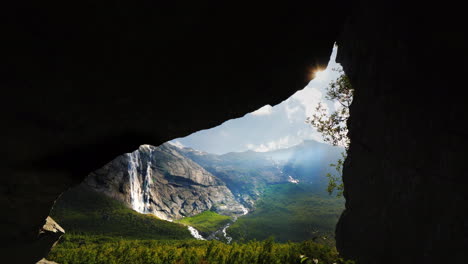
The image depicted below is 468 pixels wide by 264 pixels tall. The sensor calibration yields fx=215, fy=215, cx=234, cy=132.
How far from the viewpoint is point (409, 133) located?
9953 mm

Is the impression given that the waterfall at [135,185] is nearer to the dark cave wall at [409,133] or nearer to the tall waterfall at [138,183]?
the tall waterfall at [138,183]

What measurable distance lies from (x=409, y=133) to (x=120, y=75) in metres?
13.0

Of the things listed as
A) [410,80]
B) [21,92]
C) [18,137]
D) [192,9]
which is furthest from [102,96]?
[410,80]

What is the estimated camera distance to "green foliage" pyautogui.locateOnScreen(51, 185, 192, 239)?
284ft

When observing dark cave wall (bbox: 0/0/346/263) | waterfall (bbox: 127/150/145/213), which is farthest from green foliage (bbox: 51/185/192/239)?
dark cave wall (bbox: 0/0/346/263)

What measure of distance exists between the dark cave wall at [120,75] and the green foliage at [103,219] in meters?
85.3

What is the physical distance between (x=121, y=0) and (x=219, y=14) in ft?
11.1

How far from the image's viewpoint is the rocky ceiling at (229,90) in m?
7.21

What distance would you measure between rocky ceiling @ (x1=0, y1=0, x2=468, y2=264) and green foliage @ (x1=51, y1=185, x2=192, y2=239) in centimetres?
8661

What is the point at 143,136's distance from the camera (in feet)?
43.8

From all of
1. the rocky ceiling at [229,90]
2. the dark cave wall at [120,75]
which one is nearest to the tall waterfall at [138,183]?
the dark cave wall at [120,75]

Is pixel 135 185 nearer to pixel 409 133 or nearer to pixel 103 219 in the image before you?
pixel 103 219

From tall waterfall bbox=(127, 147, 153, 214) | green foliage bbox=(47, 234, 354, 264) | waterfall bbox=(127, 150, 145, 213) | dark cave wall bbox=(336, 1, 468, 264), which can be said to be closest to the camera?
dark cave wall bbox=(336, 1, 468, 264)

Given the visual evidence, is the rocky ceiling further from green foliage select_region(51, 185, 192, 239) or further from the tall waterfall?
the tall waterfall
